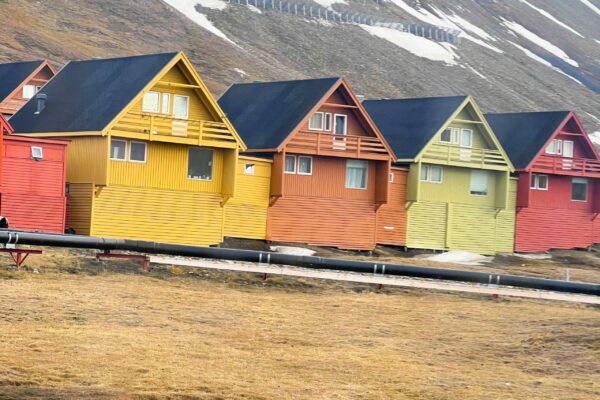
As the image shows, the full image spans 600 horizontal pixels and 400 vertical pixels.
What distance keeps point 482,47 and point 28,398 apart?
16855 cm

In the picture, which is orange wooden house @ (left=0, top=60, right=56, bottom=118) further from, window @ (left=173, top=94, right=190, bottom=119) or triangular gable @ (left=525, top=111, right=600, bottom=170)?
triangular gable @ (left=525, top=111, right=600, bottom=170)

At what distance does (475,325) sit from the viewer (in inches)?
1663

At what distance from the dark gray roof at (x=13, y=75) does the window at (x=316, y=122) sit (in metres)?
19.2

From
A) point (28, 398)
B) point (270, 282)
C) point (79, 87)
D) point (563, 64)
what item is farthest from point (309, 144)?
point (563, 64)

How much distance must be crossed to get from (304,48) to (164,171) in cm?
10391

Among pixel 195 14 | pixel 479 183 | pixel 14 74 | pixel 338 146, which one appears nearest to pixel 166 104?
pixel 338 146

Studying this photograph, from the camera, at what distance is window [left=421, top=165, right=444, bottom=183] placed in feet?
235

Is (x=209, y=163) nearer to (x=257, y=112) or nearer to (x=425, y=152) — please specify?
(x=257, y=112)

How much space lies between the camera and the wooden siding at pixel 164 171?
57531 mm

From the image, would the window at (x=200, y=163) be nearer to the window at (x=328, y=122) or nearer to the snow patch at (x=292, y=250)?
the snow patch at (x=292, y=250)

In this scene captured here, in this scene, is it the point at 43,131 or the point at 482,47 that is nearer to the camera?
the point at 43,131

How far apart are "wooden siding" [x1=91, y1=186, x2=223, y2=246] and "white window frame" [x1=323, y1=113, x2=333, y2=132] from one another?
303 inches

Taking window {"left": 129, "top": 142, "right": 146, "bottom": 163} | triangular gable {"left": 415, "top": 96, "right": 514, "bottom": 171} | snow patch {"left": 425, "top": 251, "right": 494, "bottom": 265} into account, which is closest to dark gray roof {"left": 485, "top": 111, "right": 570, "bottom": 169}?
triangular gable {"left": 415, "top": 96, "right": 514, "bottom": 171}

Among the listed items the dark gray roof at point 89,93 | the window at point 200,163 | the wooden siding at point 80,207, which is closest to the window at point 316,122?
the window at point 200,163
